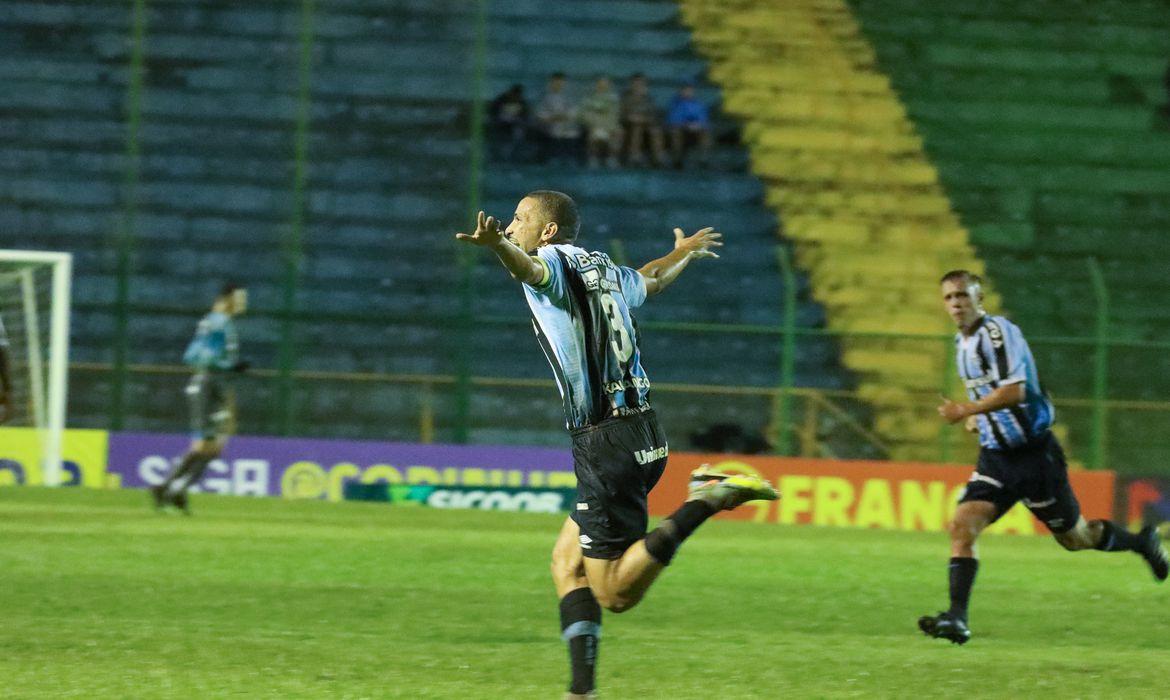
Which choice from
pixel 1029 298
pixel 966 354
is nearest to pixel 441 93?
pixel 1029 298

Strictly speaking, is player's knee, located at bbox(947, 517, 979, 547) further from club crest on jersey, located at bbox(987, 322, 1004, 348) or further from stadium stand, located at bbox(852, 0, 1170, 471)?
stadium stand, located at bbox(852, 0, 1170, 471)

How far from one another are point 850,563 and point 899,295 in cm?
939

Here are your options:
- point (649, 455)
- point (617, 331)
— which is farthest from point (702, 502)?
point (617, 331)

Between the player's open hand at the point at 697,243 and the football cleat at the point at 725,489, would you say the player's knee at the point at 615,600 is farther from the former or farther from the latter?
the player's open hand at the point at 697,243

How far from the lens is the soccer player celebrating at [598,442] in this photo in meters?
6.52

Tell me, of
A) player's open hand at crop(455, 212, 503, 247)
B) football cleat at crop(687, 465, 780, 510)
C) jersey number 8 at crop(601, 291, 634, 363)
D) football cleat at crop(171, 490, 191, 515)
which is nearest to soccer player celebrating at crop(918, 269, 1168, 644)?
football cleat at crop(687, 465, 780, 510)

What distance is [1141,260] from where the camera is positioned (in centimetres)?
2417

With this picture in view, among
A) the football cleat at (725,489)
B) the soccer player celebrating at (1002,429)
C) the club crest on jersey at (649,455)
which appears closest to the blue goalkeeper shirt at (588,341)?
the club crest on jersey at (649,455)

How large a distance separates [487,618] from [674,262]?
2.97m

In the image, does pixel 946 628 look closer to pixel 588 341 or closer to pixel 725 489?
pixel 725 489

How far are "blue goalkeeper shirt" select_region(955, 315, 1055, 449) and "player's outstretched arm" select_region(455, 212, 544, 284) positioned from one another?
4286 mm

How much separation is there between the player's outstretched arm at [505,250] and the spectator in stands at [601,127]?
18401 mm

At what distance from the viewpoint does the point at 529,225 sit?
6613 millimetres

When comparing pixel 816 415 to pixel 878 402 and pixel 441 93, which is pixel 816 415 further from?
pixel 441 93
